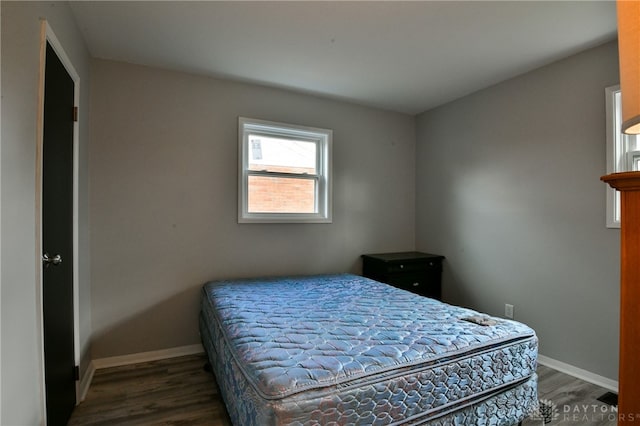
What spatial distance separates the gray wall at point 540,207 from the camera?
7.84ft

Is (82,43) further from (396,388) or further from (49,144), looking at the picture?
(396,388)

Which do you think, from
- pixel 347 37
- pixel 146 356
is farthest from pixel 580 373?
pixel 146 356

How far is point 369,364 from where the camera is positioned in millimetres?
1375

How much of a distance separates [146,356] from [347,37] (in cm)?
301

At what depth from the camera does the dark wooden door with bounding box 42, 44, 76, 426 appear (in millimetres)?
1588

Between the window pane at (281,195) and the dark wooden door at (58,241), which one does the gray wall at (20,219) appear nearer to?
the dark wooden door at (58,241)

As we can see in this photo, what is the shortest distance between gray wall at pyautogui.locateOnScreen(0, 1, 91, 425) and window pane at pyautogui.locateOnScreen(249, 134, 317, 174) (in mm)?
1849

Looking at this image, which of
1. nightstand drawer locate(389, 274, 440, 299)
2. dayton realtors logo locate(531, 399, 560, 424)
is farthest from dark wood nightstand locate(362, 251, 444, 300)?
dayton realtors logo locate(531, 399, 560, 424)

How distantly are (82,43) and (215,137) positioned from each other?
113 cm

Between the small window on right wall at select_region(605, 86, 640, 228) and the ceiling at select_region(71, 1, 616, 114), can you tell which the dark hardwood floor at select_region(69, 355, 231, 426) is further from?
the small window on right wall at select_region(605, 86, 640, 228)

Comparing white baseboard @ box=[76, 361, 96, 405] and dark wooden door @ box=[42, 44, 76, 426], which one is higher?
dark wooden door @ box=[42, 44, 76, 426]

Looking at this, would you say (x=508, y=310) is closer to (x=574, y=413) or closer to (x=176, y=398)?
(x=574, y=413)

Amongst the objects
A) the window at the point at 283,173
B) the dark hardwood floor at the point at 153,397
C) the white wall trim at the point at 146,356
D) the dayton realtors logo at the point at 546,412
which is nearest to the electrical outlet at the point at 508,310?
the dayton realtors logo at the point at 546,412

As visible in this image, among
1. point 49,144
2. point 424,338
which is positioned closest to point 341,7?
point 49,144
